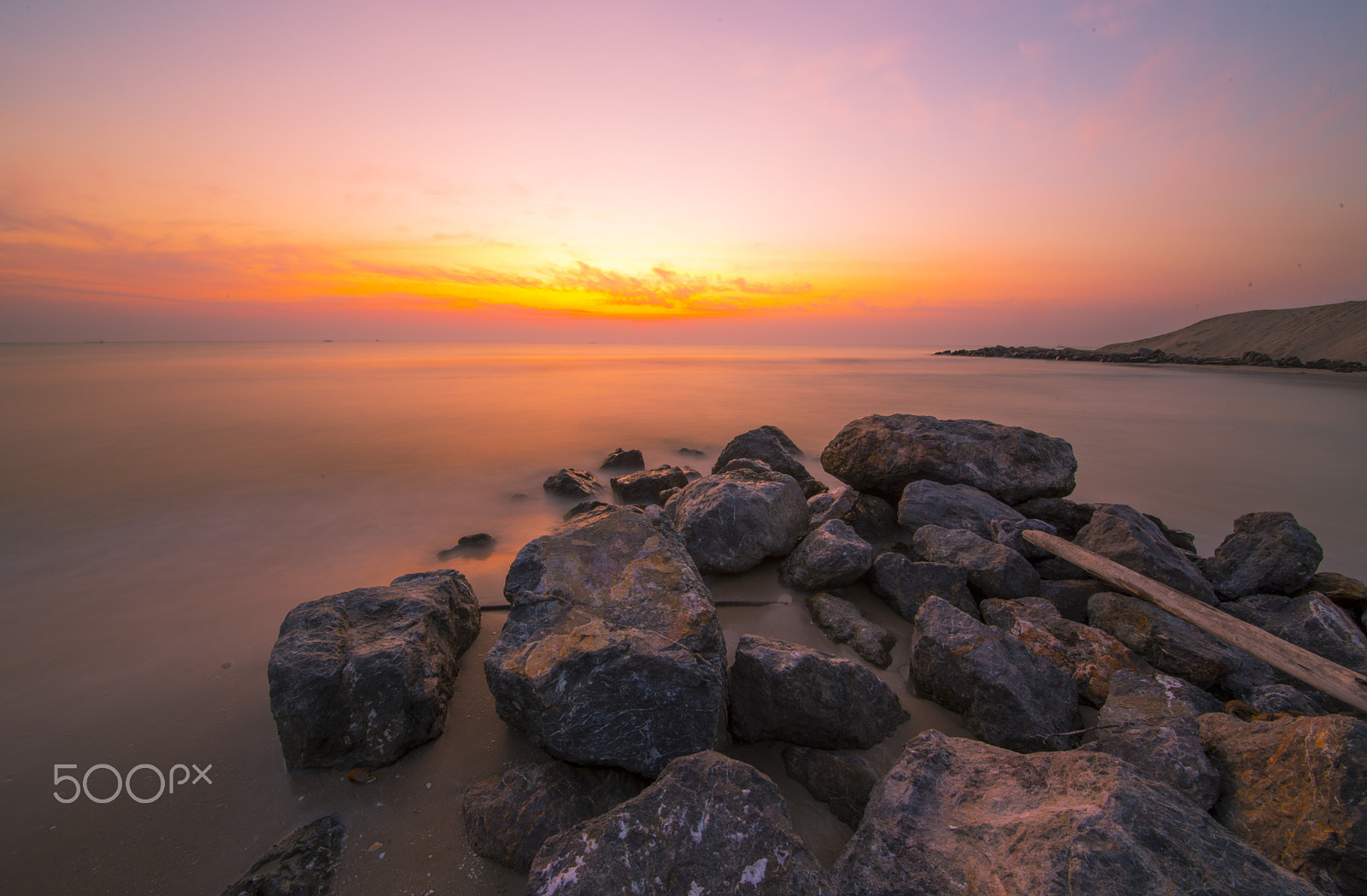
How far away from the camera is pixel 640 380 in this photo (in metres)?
29.6

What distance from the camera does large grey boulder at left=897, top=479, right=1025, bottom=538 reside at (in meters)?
5.34

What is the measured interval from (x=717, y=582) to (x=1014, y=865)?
124 inches

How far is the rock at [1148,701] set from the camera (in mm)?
2842

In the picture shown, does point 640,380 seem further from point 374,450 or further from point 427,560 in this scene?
point 427,560

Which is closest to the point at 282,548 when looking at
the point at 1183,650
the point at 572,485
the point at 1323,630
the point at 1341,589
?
the point at 572,485

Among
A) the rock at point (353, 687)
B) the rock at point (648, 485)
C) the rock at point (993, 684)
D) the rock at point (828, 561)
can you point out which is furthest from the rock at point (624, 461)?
the rock at point (993, 684)

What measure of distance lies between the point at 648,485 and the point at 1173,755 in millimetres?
5941

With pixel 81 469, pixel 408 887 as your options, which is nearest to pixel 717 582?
pixel 408 887

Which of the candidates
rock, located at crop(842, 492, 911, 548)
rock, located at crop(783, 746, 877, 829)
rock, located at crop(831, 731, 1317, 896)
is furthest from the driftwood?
rock, located at crop(783, 746, 877, 829)

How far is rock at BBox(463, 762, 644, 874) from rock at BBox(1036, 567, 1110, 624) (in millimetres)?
3589

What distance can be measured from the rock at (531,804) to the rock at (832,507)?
3529mm

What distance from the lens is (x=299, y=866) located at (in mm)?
2205

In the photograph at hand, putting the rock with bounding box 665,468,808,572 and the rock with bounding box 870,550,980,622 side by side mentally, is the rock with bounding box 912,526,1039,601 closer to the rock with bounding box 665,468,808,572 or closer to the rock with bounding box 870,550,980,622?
the rock with bounding box 870,550,980,622

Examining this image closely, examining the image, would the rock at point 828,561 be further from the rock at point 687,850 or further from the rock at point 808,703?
the rock at point 687,850
